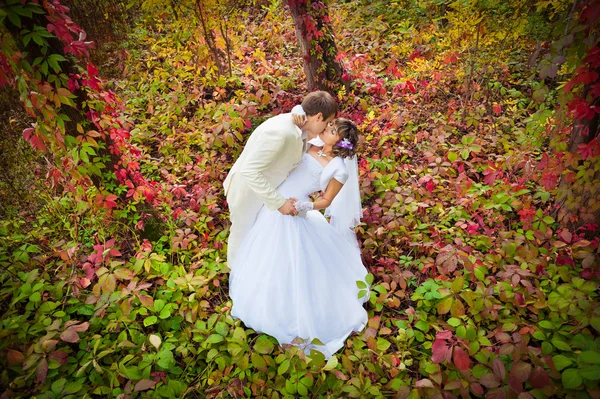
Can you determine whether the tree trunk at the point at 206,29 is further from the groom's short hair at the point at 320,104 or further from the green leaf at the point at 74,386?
the green leaf at the point at 74,386

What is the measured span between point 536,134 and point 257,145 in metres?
2.98

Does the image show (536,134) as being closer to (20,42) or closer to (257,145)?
(257,145)

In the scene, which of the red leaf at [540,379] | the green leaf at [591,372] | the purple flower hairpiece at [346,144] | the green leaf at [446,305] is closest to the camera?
the green leaf at [591,372]

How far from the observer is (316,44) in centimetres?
554

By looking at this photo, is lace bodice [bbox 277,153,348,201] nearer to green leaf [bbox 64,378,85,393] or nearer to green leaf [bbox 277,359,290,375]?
green leaf [bbox 277,359,290,375]

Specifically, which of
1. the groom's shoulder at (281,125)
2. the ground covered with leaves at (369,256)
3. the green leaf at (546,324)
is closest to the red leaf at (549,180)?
the ground covered with leaves at (369,256)

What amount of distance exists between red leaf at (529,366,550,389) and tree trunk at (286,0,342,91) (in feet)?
16.4

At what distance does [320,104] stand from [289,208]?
3.10ft

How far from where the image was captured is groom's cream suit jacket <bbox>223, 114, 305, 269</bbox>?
2850 mm

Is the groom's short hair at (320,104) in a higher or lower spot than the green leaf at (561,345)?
higher

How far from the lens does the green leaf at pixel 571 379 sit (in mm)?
2080

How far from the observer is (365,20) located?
326 inches

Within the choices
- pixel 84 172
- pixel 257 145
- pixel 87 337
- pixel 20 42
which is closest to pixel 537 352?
pixel 257 145

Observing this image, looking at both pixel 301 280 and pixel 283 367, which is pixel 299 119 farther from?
pixel 283 367
